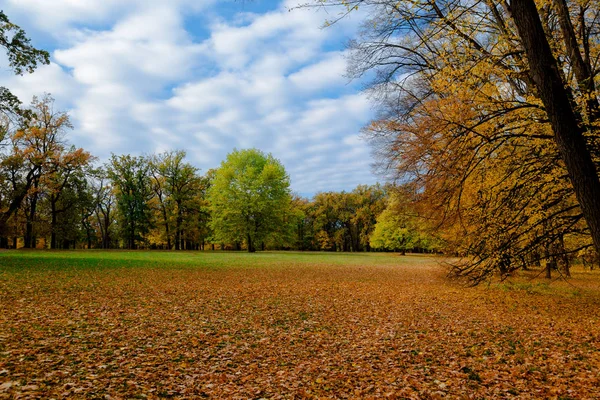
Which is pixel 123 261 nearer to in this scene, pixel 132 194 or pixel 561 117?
pixel 561 117

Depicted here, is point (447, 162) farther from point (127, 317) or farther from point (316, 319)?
point (127, 317)

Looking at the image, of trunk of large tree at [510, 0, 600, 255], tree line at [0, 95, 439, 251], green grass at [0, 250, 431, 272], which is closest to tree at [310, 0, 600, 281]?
trunk of large tree at [510, 0, 600, 255]

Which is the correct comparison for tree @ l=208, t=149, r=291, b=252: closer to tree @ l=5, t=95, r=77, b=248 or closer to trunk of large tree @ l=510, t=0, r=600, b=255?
tree @ l=5, t=95, r=77, b=248

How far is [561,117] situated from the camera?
396 centimetres

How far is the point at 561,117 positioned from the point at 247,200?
3969cm

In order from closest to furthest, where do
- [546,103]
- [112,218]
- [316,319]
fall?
→ [546,103], [316,319], [112,218]

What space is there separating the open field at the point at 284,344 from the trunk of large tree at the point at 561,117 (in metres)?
2.42

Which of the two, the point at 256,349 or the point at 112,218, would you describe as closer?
the point at 256,349

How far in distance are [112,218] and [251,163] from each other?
1019 inches

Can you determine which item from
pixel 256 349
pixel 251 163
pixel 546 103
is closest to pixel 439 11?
pixel 546 103

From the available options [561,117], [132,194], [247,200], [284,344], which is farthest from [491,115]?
[132,194]

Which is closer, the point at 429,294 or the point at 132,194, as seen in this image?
the point at 429,294

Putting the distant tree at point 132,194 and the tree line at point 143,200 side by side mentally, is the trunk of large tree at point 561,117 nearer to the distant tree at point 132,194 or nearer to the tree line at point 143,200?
the tree line at point 143,200

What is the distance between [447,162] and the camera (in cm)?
827
